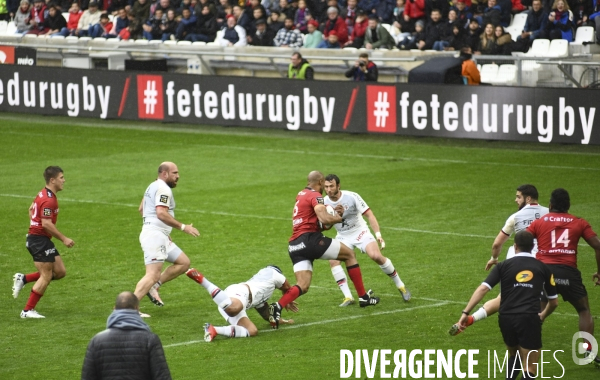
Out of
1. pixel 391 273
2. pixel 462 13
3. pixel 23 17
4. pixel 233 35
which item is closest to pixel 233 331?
pixel 391 273

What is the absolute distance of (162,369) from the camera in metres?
7.93

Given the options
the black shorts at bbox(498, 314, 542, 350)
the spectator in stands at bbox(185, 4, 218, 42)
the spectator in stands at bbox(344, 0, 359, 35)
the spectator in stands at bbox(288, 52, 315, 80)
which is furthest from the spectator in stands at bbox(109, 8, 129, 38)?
the black shorts at bbox(498, 314, 542, 350)

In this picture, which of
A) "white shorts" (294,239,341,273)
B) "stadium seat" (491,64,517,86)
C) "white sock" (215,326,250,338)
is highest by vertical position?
"stadium seat" (491,64,517,86)

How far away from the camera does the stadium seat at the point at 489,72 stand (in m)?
29.4

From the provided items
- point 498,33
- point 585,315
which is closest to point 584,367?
point 585,315

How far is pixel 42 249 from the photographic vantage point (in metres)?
13.9

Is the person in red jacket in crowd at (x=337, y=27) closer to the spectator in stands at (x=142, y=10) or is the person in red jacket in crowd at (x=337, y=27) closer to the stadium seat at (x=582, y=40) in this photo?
the stadium seat at (x=582, y=40)

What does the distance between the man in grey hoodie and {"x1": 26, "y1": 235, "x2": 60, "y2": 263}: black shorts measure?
6.21m

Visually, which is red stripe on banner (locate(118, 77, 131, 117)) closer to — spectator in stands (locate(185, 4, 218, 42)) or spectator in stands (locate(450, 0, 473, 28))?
spectator in stands (locate(185, 4, 218, 42))

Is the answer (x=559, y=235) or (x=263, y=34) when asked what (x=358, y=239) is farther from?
(x=263, y=34)

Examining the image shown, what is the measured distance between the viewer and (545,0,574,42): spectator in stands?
3059 centimetres

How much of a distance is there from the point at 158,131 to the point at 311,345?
19939 millimetres

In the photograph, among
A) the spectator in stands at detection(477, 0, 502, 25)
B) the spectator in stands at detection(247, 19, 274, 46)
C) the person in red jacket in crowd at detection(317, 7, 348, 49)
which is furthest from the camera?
the spectator in stands at detection(247, 19, 274, 46)

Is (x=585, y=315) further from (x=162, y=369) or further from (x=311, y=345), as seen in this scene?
(x=162, y=369)
